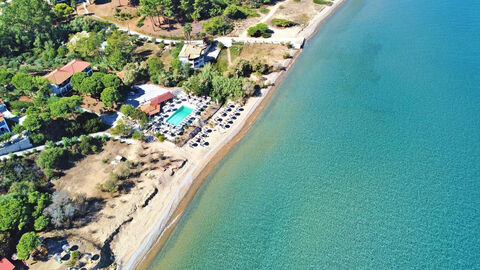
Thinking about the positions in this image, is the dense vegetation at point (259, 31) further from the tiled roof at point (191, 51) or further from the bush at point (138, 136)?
the bush at point (138, 136)

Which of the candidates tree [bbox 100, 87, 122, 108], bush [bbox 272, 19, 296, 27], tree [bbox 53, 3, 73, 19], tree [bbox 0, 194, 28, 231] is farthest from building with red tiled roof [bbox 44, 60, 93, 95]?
bush [bbox 272, 19, 296, 27]

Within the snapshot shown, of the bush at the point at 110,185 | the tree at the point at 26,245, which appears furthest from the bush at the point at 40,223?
the bush at the point at 110,185

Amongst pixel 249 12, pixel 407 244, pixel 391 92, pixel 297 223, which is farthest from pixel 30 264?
pixel 249 12

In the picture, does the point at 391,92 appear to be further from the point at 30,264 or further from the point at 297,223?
the point at 30,264

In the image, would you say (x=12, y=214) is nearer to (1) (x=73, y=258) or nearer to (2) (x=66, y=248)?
(2) (x=66, y=248)

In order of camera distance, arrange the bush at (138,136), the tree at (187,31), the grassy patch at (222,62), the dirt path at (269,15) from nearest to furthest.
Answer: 1. the bush at (138,136)
2. the grassy patch at (222,62)
3. the tree at (187,31)
4. the dirt path at (269,15)
